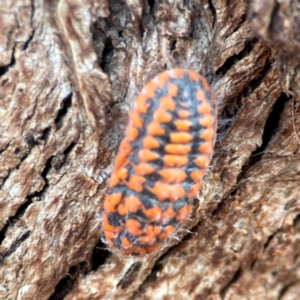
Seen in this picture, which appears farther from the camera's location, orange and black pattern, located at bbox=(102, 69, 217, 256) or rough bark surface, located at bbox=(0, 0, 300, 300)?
rough bark surface, located at bbox=(0, 0, 300, 300)

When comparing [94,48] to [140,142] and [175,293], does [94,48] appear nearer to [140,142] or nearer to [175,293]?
[140,142]

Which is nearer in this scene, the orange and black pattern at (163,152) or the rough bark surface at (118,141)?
the orange and black pattern at (163,152)

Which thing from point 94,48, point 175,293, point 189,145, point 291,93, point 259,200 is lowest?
point 175,293

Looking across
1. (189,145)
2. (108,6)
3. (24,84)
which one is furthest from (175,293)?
(108,6)

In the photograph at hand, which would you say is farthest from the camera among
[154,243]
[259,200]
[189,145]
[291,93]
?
[259,200]
